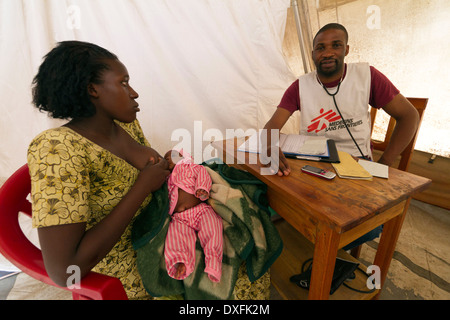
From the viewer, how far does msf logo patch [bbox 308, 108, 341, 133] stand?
149cm

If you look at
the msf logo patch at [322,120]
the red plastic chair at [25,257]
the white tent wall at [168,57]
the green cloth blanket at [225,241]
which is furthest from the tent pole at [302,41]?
the red plastic chair at [25,257]

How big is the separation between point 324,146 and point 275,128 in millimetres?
396

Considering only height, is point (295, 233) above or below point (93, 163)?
below

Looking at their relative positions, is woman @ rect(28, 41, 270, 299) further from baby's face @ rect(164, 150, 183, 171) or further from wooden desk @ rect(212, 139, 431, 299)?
wooden desk @ rect(212, 139, 431, 299)

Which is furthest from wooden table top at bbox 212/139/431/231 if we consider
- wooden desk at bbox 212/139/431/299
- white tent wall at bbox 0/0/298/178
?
white tent wall at bbox 0/0/298/178

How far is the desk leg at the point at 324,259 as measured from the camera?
0.73 metres

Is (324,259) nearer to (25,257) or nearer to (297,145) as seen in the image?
(297,145)

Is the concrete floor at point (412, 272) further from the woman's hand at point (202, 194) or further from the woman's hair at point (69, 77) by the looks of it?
the woman's hair at point (69, 77)

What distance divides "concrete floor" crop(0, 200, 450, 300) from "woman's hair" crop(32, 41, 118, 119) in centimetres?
129

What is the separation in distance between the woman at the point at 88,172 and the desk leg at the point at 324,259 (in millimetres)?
230
